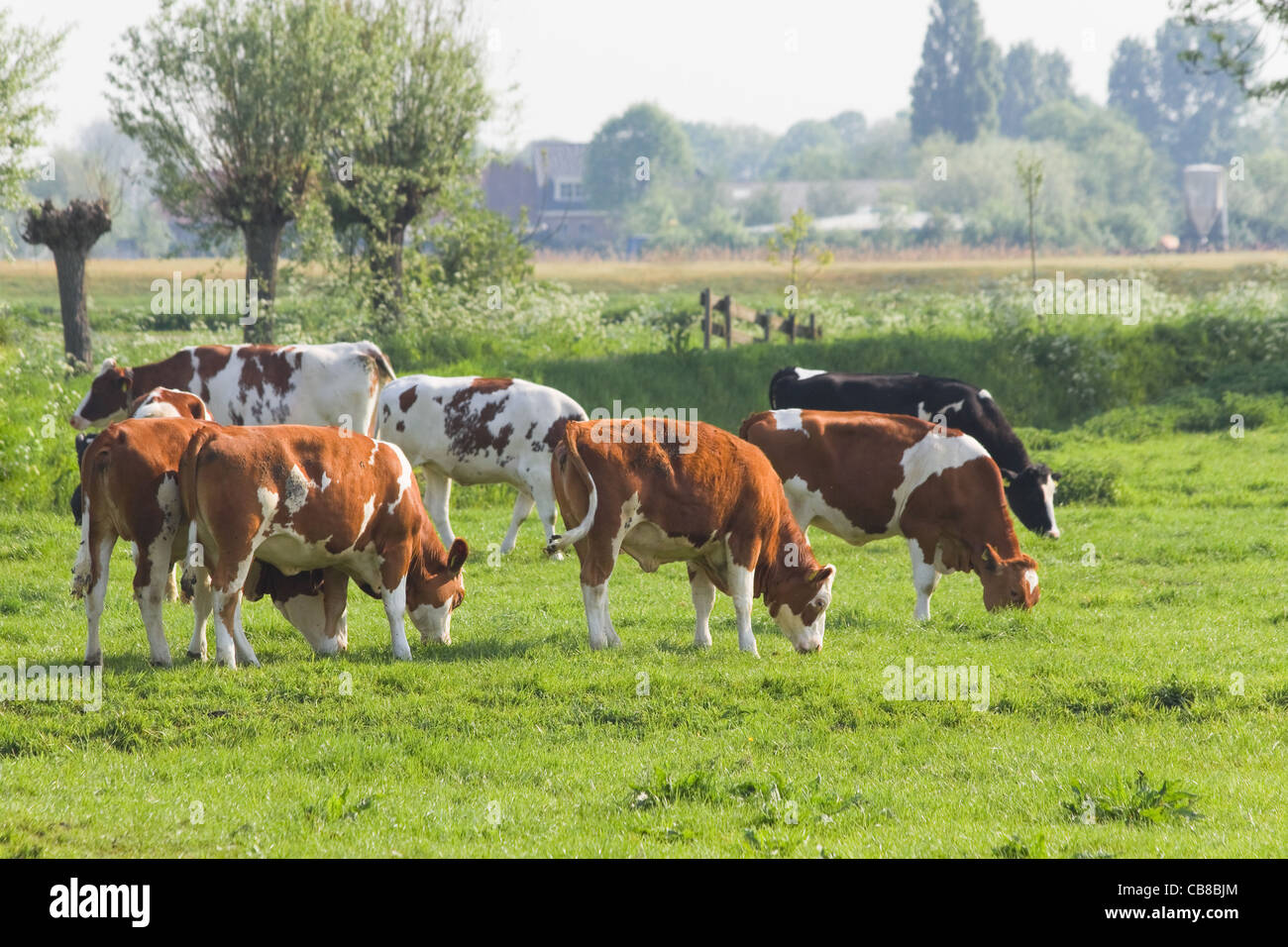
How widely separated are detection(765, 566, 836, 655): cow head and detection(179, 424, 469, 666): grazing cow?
2.54 m

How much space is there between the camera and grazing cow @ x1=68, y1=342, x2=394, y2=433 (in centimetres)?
1675

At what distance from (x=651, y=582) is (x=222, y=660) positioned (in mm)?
5382

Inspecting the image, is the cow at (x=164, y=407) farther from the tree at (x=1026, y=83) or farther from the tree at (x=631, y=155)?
the tree at (x=1026, y=83)

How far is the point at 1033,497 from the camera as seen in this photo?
50.0ft

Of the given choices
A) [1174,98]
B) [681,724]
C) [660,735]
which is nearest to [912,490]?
[681,724]

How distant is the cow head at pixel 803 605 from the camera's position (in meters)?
10.7

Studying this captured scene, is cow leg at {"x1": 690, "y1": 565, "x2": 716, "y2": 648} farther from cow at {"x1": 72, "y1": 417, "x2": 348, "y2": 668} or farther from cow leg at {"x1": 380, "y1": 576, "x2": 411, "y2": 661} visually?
cow at {"x1": 72, "y1": 417, "x2": 348, "y2": 668}

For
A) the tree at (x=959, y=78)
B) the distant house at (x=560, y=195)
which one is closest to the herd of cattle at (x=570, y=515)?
the distant house at (x=560, y=195)

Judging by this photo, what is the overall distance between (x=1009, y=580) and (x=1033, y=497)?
11.1ft

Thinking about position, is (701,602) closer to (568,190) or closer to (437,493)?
(437,493)

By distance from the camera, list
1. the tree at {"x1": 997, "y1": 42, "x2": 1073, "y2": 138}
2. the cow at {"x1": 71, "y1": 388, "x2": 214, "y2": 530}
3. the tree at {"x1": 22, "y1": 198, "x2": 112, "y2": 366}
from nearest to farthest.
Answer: the cow at {"x1": 71, "y1": 388, "x2": 214, "y2": 530}
the tree at {"x1": 22, "y1": 198, "x2": 112, "y2": 366}
the tree at {"x1": 997, "y1": 42, "x2": 1073, "y2": 138}

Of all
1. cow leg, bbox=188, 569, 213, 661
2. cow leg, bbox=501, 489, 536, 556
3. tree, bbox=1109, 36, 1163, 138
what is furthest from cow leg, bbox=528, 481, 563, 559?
tree, bbox=1109, 36, 1163, 138

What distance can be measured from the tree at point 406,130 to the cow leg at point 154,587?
20437 millimetres

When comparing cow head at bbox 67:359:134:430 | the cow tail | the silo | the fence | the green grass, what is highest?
the silo
